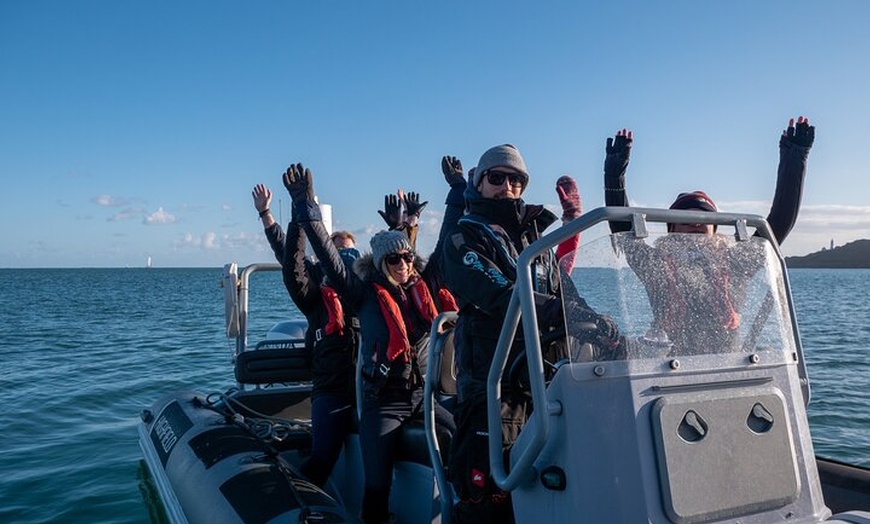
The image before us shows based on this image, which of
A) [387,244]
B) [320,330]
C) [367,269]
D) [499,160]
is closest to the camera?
[499,160]

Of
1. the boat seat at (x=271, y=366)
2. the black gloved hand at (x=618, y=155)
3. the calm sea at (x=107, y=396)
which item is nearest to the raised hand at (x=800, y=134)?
the black gloved hand at (x=618, y=155)

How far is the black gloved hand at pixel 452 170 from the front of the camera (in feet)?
13.9

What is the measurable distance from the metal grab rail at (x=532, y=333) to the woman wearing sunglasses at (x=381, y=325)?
1.24m

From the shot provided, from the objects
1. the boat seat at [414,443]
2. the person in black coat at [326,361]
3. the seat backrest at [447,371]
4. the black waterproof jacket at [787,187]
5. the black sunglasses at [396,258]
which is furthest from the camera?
the person in black coat at [326,361]

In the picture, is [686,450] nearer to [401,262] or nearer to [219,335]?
[401,262]

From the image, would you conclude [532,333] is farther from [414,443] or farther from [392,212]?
[392,212]

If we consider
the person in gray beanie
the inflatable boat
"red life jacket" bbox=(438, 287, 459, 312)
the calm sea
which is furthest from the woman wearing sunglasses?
the calm sea

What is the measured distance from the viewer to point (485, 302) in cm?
240

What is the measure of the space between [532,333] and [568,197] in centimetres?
208

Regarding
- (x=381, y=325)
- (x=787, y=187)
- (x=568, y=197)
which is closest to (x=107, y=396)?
(x=381, y=325)

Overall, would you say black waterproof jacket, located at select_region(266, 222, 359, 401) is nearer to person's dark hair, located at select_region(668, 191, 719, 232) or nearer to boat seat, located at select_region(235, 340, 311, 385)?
boat seat, located at select_region(235, 340, 311, 385)

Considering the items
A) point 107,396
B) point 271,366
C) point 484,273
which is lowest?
point 107,396

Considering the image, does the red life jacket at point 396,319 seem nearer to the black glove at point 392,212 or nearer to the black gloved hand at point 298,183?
the black gloved hand at point 298,183

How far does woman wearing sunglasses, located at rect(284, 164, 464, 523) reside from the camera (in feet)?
12.0
